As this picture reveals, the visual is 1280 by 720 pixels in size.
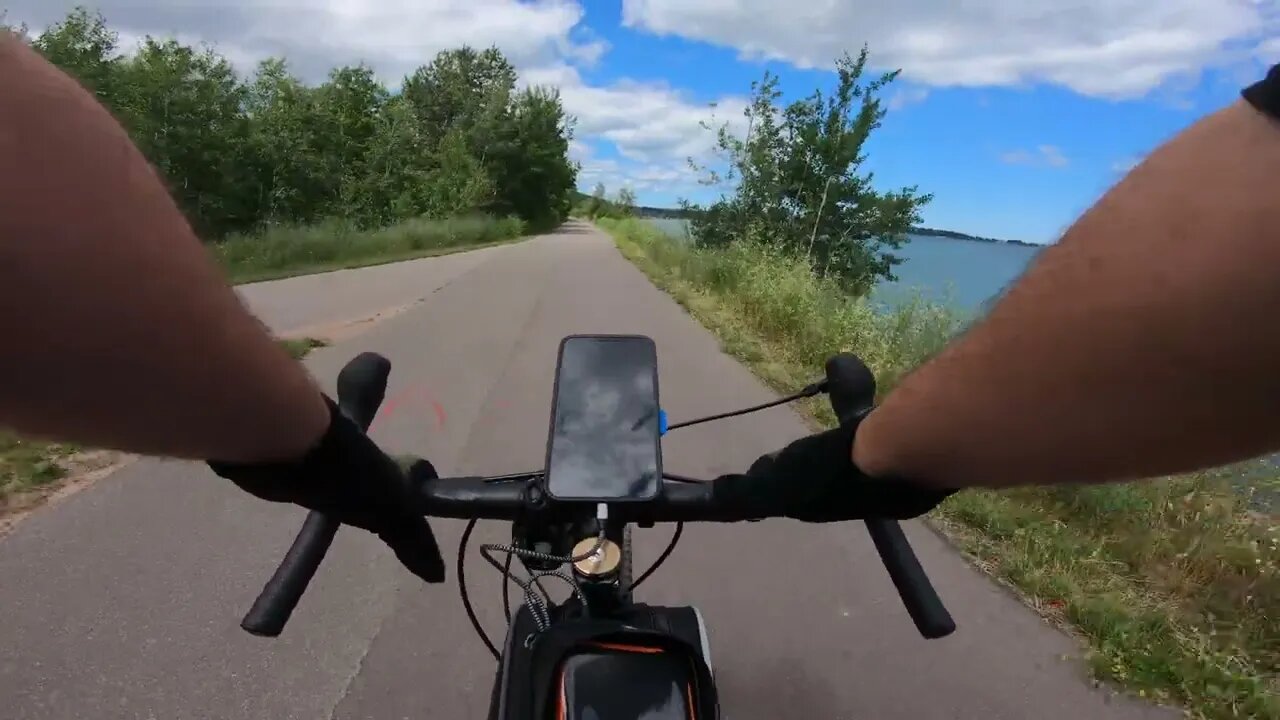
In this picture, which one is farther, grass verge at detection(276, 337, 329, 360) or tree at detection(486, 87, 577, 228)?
tree at detection(486, 87, 577, 228)

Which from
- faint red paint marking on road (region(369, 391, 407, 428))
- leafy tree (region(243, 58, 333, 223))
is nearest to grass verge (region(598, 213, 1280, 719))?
faint red paint marking on road (region(369, 391, 407, 428))

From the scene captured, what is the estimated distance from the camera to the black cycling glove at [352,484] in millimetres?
953

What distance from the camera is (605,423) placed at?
4.54 ft

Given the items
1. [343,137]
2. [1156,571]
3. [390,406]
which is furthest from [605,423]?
[343,137]

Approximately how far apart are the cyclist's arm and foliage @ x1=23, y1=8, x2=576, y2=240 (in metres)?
11.9

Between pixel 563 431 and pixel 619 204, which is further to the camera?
pixel 619 204

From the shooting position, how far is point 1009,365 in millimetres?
688

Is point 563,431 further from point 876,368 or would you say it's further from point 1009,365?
point 876,368

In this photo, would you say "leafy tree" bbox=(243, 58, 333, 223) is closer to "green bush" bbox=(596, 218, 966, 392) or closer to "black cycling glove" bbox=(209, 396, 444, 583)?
"green bush" bbox=(596, 218, 966, 392)

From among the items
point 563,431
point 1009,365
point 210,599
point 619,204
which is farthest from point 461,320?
point 619,204

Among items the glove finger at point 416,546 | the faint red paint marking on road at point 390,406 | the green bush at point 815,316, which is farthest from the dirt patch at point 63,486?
the green bush at point 815,316

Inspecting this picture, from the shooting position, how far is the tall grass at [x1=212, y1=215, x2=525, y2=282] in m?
18.1

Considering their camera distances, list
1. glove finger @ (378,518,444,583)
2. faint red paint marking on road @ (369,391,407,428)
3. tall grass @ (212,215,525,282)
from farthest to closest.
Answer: tall grass @ (212,215,525,282) → faint red paint marking on road @ (369,391,407,428) → glove finger @ (378,518,444,583)

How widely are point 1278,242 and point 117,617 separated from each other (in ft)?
12.3
